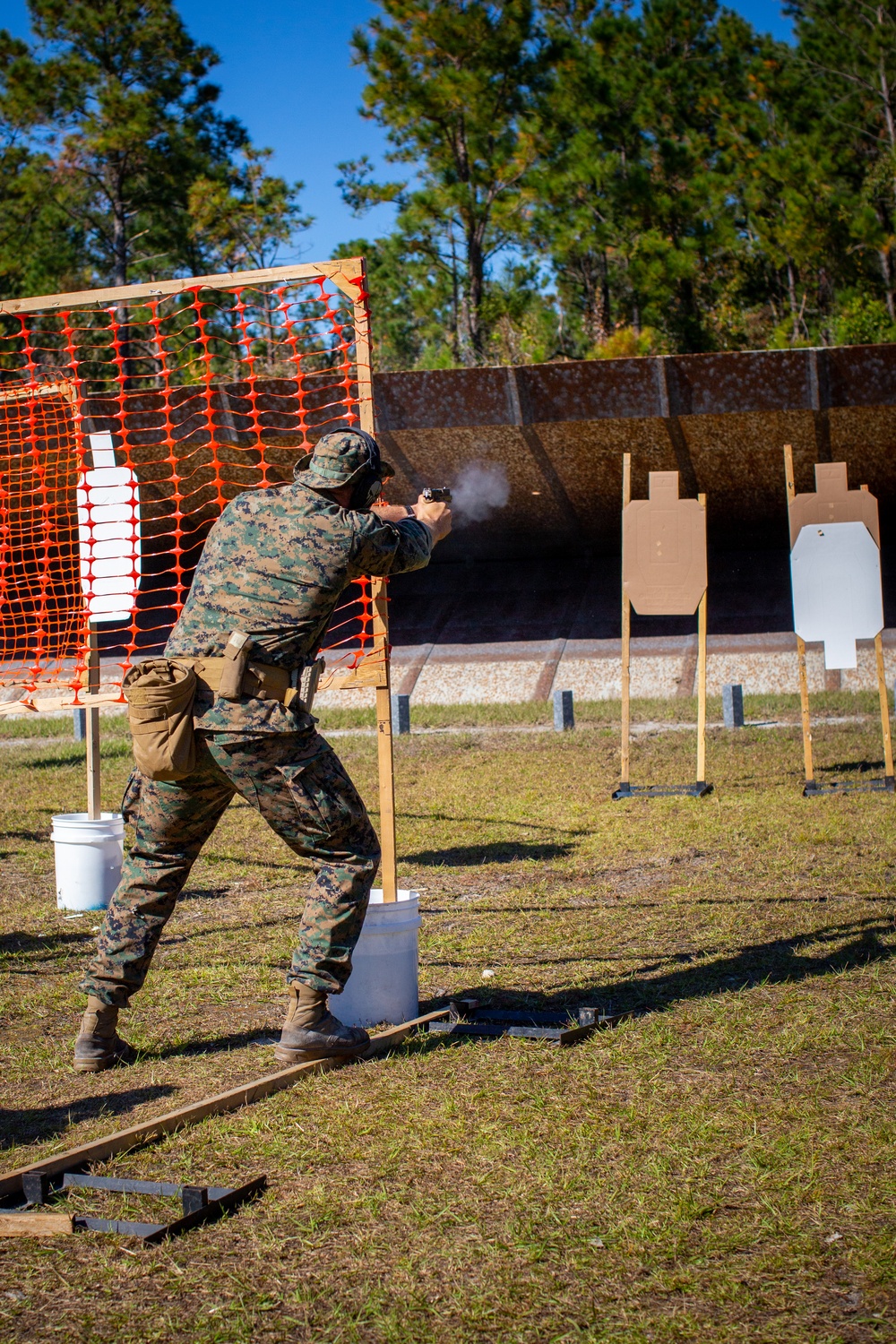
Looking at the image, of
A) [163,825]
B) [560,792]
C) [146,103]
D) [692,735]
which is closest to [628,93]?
[146,103]

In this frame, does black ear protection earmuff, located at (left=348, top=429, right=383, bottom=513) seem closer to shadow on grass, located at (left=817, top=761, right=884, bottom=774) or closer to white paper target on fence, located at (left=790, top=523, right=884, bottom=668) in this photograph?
white paper target on fence, located at (left=790, top=523, right=884, bottom=668)

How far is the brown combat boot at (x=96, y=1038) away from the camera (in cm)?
349

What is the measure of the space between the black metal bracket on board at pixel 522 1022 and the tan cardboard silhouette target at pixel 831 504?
222 inches

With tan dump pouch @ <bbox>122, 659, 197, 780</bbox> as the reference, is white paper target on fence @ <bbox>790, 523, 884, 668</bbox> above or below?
above

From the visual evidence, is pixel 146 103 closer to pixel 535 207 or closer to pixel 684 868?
pixel 535 207

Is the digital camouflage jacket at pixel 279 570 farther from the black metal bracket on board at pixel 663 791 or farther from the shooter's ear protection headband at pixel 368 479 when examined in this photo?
the black metal bracket on board at pixel 663 791

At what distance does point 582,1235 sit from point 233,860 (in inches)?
174

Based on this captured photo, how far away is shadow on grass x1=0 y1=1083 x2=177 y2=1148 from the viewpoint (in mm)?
3084

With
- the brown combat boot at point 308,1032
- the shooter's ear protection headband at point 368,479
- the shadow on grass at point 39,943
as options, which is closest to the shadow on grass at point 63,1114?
the brown combat boot at point 308,1032

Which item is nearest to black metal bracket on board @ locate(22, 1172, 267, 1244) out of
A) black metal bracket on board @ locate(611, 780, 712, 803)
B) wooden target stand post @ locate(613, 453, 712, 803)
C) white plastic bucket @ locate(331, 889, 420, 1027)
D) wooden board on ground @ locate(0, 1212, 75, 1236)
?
wooden board on ground @ locate(0, 1212, 75, 1236)

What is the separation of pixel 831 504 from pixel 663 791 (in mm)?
2569

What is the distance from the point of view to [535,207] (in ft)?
68.5

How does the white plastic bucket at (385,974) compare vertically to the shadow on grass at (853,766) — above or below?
below

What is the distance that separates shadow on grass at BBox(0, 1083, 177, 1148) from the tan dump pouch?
92 centimetres
